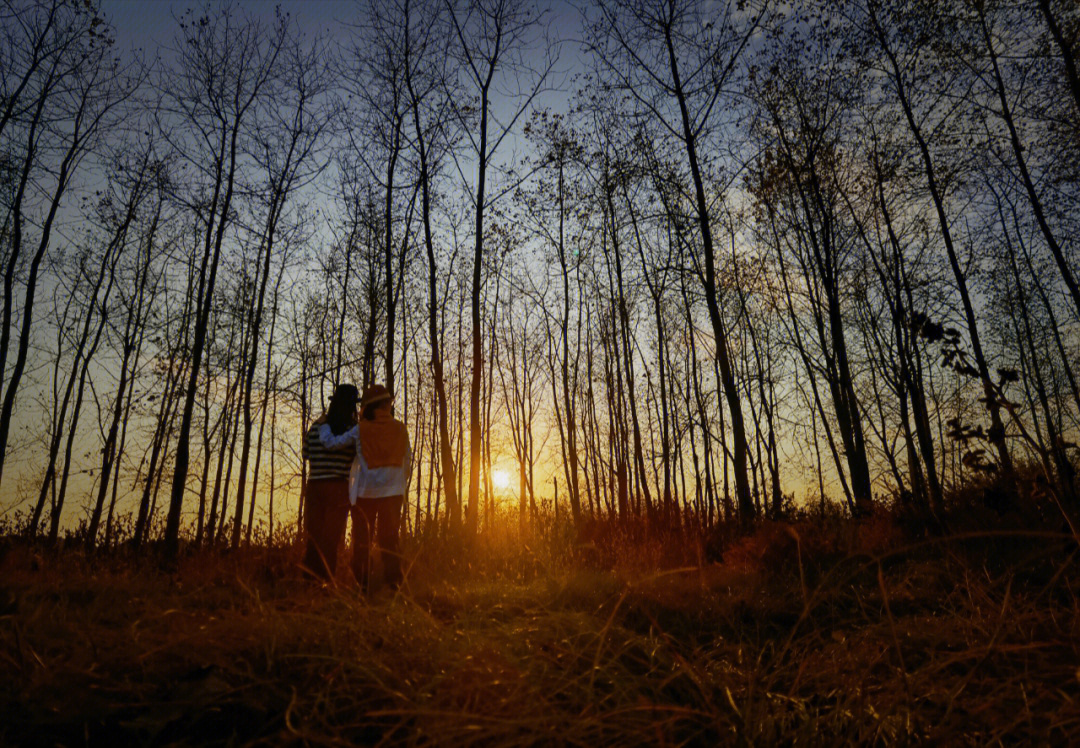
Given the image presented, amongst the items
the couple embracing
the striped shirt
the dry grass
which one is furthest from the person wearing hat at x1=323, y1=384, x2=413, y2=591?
the dry grass

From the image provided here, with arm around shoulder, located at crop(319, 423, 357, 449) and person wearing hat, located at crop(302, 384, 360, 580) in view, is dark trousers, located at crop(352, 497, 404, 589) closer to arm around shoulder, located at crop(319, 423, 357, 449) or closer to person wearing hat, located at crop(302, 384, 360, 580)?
person wearing hat, located at crop(302, 384, 360, 580)

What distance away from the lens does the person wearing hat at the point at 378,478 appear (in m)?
4.76

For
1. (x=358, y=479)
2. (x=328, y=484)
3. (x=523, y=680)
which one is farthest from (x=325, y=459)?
(x=523, y=680)

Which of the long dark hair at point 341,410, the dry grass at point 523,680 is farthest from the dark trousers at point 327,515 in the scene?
the dry grass at point 523,680

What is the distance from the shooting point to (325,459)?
4953 millimetres

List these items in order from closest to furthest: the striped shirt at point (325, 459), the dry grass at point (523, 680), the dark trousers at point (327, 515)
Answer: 1. the dry grass at point (523, 680)
2. the dark trousers at point (327, 515)
3. the striped shirt at point (325, 459)

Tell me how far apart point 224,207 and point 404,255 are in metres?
3.67

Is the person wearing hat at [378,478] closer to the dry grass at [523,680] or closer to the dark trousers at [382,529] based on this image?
the dark trousers at [382,529]

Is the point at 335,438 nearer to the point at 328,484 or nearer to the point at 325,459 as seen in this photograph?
the point at 325,459

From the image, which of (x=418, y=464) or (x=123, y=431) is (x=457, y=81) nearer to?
(x=123, y=431)

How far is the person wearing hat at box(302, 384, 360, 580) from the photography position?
4.84 metres

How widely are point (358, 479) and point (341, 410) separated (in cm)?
70

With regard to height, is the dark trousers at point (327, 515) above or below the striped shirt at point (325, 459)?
below

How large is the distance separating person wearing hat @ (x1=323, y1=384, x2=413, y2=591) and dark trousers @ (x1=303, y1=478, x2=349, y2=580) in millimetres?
107
